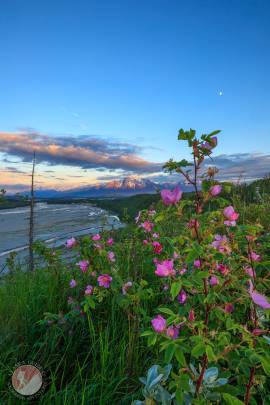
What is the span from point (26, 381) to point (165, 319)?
1260mm

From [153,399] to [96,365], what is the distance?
107cm

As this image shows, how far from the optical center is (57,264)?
509cm

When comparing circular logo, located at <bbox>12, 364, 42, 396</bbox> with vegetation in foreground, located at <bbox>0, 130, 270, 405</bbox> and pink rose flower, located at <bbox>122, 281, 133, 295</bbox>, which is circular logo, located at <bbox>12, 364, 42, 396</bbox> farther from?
pink rose flower, located at <bbox>122, 281, 133, 295</bbox>

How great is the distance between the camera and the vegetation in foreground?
1.80 meters

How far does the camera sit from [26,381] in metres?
2.67

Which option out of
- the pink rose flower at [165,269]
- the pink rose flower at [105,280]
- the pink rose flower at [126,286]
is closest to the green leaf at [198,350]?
the pink rose flower at [165,269]

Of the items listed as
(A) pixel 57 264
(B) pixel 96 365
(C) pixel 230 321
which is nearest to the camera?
(C) pixel 230 321

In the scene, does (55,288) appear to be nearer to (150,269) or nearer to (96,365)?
(150,269)

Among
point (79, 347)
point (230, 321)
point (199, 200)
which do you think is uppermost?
point (199, 200)

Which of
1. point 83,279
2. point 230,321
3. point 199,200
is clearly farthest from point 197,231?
point 83,279

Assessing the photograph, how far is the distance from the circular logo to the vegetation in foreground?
0.07m

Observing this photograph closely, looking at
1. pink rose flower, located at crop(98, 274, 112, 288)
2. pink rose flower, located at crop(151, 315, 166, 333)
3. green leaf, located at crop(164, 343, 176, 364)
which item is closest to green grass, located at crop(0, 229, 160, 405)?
pink rose flower, located at crop(98, 274, 112, 288)

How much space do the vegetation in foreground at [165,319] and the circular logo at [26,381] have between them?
75 mm

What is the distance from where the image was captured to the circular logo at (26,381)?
2.61m
